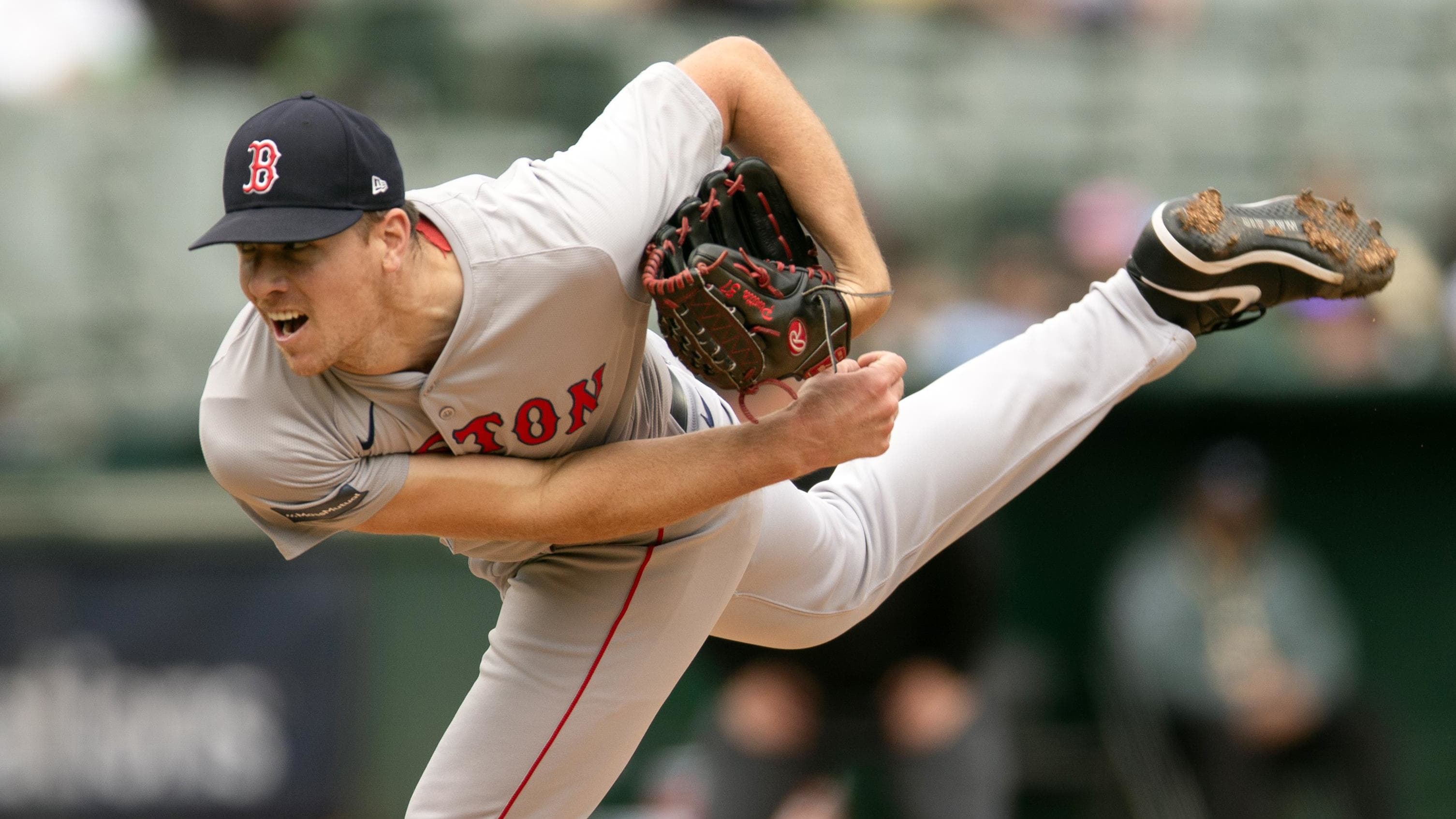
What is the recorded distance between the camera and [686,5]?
815cm

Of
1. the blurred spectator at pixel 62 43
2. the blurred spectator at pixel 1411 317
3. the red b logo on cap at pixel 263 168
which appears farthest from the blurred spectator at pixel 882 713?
the blurred spectator at pixel 62 43

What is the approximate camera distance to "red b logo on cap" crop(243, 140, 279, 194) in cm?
275

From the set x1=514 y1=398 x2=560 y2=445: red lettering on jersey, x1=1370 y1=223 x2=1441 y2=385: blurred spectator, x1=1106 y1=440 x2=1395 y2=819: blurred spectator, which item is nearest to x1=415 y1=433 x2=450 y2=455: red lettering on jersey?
x1=514 y1=398 x2=560 y2=445: red lettering on jersey

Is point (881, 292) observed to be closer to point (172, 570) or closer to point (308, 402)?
point (308, 402)

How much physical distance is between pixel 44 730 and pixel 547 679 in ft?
11.6

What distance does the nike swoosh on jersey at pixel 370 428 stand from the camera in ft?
9.79

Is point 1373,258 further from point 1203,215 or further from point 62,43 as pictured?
point 62,43

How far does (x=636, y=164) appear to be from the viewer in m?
3.12

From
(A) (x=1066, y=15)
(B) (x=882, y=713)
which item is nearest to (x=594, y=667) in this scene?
(B) (x=882, y=713)

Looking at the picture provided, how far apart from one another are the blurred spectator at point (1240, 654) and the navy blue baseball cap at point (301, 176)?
426 centimetres

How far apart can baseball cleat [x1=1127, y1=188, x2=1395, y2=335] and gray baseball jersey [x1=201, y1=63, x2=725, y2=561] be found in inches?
42.5

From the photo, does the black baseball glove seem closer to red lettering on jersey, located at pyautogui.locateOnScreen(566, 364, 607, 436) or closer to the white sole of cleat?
red lettering on jersey, located at pyautogui.locateOnScreen(566, 364, 607, 436)

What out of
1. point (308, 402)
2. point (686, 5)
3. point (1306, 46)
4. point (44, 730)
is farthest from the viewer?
point (1306, 46)

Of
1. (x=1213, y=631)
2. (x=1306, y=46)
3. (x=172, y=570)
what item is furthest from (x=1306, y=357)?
(x=172, y=570)
